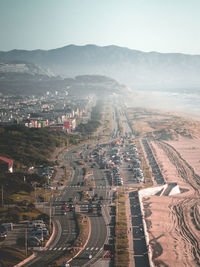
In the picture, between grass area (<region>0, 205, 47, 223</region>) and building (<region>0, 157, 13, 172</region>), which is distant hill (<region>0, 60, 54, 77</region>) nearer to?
building (<region>0, 157, 13, 172</region>)

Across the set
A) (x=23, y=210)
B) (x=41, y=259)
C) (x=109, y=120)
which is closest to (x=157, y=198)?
(x=23, y=210)

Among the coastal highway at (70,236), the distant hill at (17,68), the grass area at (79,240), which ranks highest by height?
the distant hill at (17,68)

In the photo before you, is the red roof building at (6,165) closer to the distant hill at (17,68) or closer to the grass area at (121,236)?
the grass area at (121,236)

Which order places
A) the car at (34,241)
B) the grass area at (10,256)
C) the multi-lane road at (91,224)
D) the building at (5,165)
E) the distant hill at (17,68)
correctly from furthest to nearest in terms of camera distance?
1. the distant hill at (17,68)
2. the building at (5,165)
3. the car at (34,241)
4. the multi-lane road at (91,224)
5. the grass area at (10,256)

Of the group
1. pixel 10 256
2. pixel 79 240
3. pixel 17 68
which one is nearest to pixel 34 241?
pixel 10 256

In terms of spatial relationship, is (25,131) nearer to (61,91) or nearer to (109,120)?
(109,120)

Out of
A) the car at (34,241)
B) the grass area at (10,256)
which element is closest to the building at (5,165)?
the car at (34,241)

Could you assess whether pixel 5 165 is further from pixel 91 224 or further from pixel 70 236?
pixel 70 236
